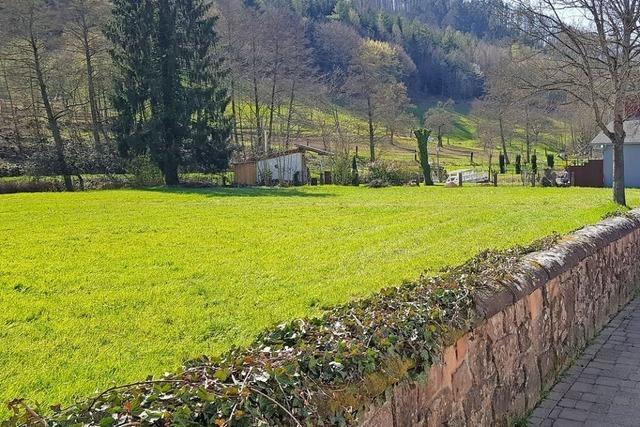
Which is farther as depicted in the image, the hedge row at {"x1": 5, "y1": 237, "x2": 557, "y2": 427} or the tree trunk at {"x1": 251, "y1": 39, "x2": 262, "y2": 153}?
the tree trunk at {"x1": 251, "y1": 39, "x2": 262, "y2": 153}

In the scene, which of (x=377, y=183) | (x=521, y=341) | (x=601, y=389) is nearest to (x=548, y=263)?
(x=521, y=341)

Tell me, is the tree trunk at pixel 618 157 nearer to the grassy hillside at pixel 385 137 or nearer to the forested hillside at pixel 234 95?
the forested hillside at pixel 234 95

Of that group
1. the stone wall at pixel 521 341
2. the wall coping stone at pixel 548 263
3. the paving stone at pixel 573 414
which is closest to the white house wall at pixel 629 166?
the wall coping stone at pixel 548 263

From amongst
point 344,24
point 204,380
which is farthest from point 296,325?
point 344,24

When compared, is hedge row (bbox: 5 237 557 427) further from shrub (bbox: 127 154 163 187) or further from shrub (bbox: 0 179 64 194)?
shrub (bbox: 127 154 163 187)

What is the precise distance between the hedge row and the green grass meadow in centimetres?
185

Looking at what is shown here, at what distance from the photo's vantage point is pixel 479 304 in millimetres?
3824

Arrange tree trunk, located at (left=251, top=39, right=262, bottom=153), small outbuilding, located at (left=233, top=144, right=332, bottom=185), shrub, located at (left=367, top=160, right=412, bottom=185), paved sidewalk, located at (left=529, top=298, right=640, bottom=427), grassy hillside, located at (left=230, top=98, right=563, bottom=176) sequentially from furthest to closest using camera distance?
1. grassy hillside, located at (left=230, top=98, right=563, bottom=176)
2. tree trunk, located at (left=251, top=39, right=262, bottom=153)
3. small outbuilding, located at (left=233, top=144, right=332, bottom=185)
4. shrub, located at (left=367, top=160, right=412, bottom=185)
5. paved sidewalk, located at (left=529, top=298, right=640, bottom=427)

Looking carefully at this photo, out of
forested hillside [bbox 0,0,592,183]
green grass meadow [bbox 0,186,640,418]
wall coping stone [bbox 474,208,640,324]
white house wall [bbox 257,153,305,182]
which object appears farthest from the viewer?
white house wall [bbox 257,153,305,182]

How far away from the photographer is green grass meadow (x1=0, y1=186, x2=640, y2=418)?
4707 mm

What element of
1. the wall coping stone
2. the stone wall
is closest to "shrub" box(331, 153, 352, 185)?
the wall coping stone

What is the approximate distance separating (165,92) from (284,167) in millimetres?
7772

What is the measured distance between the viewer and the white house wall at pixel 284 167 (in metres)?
32.3

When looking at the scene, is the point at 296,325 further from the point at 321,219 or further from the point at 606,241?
the point at 321,219
